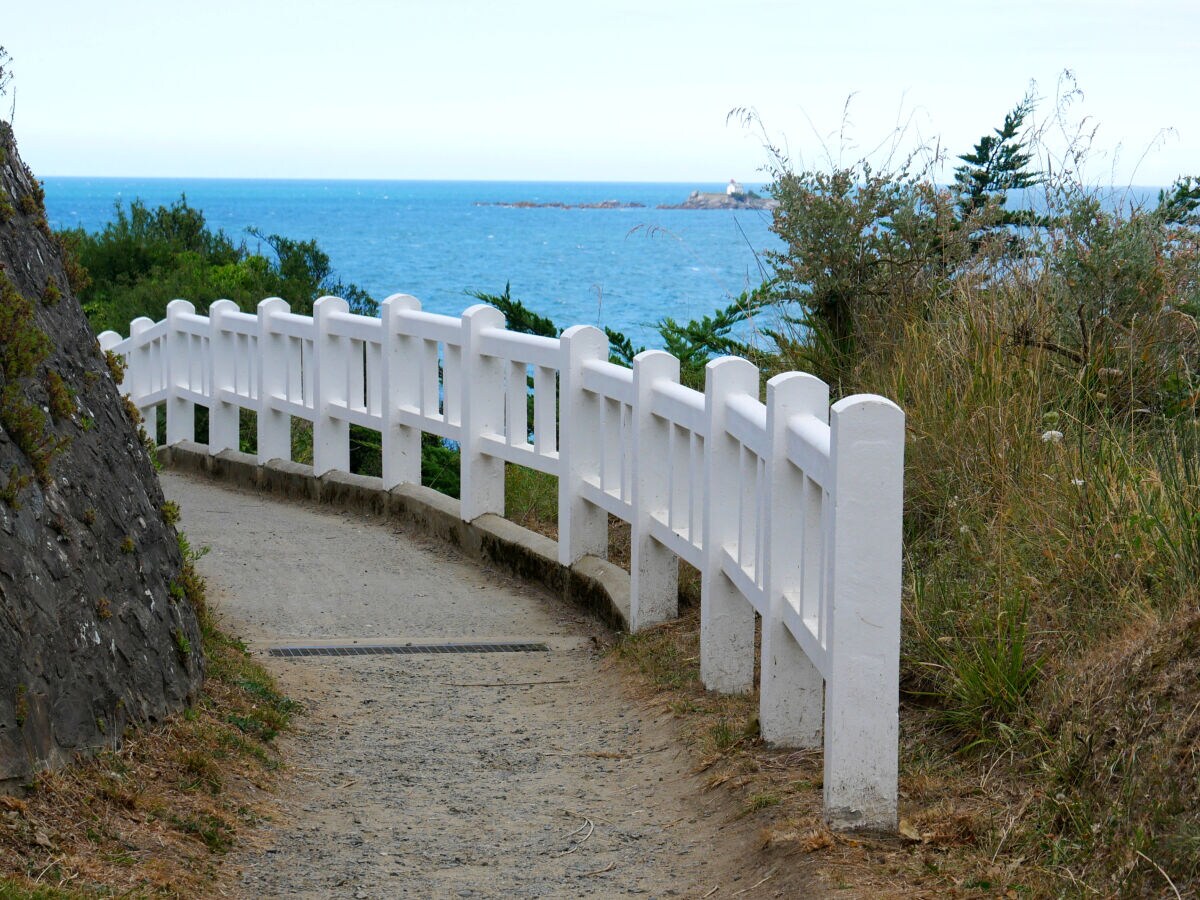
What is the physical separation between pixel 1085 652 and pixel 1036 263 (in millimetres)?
4174

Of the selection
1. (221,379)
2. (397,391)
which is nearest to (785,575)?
(397,391)

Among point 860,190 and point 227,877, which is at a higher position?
point 860,190

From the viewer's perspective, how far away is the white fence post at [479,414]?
9.50 m

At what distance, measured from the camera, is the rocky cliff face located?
181 inches

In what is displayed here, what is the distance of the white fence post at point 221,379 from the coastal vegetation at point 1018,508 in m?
2.83

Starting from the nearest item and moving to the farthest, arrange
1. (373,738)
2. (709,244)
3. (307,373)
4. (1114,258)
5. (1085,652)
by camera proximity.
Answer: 1. (1085,652)
2. (373,738)
3. (1114,258)
4. (307,373)
5. (709,244)

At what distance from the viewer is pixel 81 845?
14.5ft

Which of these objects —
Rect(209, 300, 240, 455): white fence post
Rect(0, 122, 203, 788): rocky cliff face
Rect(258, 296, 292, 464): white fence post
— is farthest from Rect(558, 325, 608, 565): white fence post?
Rect(209, 300, 240, 455): white fence post

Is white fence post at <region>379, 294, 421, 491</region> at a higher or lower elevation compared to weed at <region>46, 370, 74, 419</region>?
lower

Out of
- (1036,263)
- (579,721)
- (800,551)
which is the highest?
(1036,263)

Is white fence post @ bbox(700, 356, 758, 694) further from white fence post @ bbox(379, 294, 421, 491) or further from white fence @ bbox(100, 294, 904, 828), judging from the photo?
white fence post @ bbox(379, 294, 421, 491)

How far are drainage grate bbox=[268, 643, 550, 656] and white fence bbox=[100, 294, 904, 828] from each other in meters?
0.63

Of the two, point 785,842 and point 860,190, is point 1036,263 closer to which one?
point 860,190

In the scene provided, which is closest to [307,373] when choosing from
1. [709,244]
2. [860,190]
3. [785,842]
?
[860,190]
